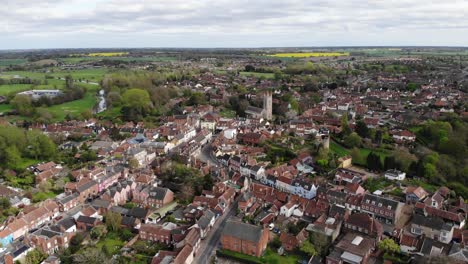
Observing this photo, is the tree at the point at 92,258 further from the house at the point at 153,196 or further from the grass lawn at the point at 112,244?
the house at the point at 153,196

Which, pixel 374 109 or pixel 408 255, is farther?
pixel 374 109

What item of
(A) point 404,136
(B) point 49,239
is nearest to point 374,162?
(A) point 404,136

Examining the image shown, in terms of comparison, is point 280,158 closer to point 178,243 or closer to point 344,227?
point 344,227

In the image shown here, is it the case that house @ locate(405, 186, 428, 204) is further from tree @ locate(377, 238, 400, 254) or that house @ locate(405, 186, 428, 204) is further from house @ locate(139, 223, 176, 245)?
house @ locate(139, 223, 176, 245)

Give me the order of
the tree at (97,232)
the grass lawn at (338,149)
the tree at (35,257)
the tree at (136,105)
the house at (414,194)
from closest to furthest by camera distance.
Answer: the tree at (35,257) → the tree at (97,232) → the house at (414,194) → the grass lawn at (338,149) → the tree at (136,105)

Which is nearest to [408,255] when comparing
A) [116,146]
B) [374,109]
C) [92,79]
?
[116,146]

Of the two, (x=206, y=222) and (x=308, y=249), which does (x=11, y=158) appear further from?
(x=308, y=249)

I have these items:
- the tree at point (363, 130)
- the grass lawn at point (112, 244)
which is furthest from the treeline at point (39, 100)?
the tree at point (363, 130)
